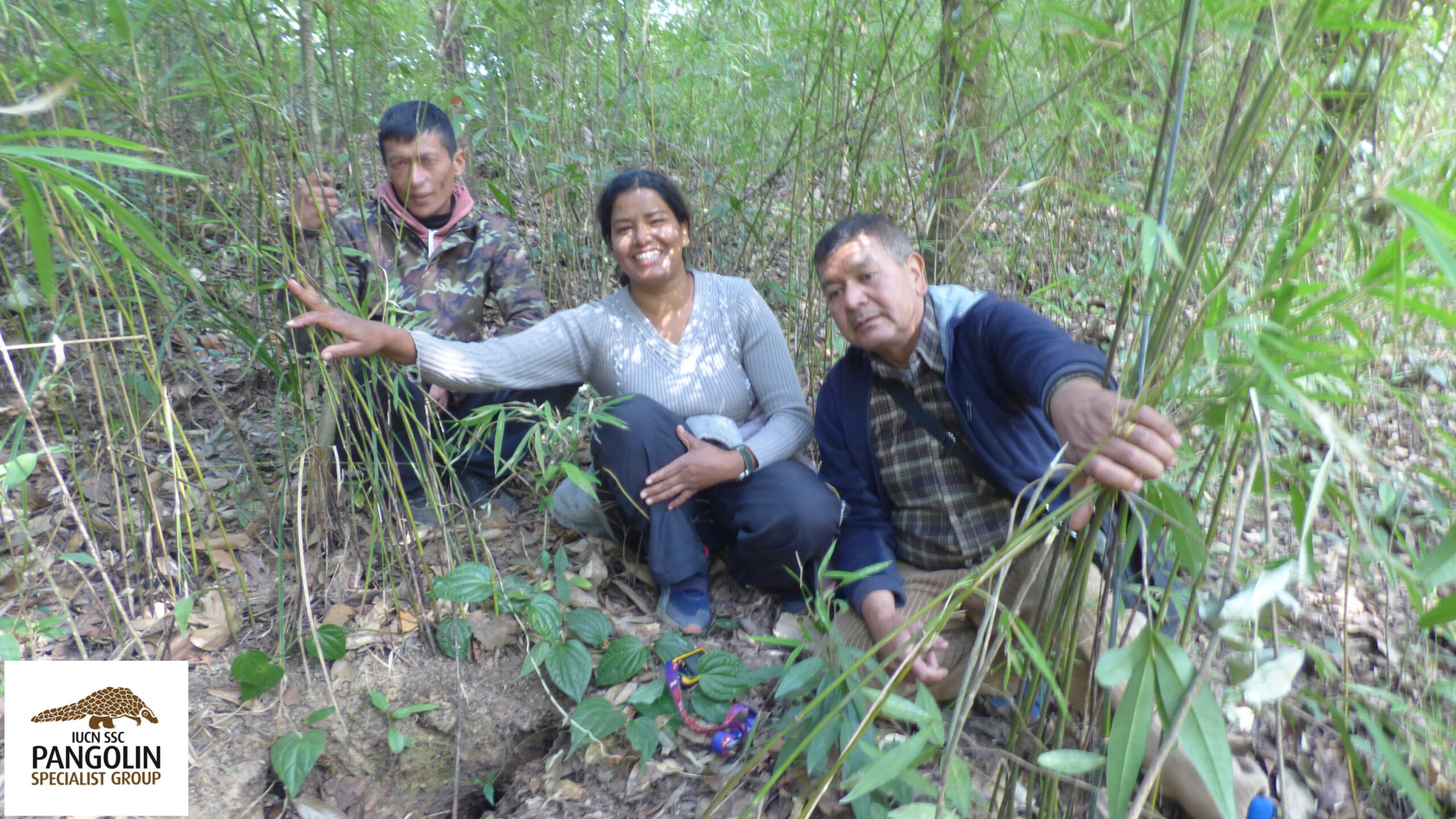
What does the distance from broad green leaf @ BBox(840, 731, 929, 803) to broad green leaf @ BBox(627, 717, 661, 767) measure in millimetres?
738

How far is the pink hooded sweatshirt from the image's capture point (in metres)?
2.03

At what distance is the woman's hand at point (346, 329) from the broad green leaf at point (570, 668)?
2.23 feet

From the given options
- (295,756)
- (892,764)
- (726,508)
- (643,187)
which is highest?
(643,187)

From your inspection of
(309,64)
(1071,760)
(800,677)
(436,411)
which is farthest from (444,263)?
(1071,760)

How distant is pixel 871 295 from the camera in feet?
4.89

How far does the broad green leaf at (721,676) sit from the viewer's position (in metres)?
1.58

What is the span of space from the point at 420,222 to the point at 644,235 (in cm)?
70

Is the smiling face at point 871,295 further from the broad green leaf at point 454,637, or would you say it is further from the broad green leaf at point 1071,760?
the broad green leaf at point 454,637

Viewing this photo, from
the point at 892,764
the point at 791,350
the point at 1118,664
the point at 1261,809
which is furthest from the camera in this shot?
the point at 791,350

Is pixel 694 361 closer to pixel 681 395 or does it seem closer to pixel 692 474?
pixel 681 395

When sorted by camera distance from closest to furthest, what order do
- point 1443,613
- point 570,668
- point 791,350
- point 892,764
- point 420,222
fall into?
1. point 1443,613
2. point 892,764
3. point 570,668
4. point 420,222
5. point 791,350

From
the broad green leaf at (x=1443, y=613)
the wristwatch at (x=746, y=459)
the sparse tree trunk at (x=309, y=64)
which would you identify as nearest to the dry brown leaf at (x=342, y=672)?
the wristwatch at (x=746, y=459)

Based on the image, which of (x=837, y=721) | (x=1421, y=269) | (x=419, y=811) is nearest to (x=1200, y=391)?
(x=837, y=721)

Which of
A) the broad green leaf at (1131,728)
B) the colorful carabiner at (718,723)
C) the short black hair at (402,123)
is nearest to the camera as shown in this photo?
the broad green leaf at (1131,728)
